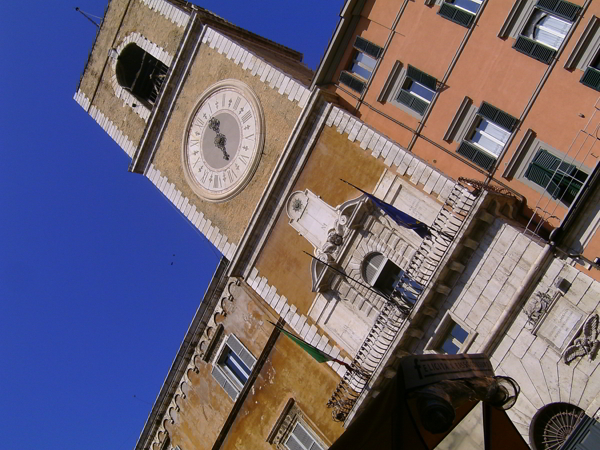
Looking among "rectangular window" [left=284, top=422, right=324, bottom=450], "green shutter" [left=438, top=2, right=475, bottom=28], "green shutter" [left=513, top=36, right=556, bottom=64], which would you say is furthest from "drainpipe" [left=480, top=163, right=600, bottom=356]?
"rectangular window" [left=284, top=422, right=324, bottom=450]

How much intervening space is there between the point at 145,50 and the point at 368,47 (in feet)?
39.4

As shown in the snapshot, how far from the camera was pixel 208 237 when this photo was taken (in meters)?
24.0

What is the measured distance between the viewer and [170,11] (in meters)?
26.8

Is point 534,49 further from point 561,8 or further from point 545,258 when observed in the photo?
point 545,258

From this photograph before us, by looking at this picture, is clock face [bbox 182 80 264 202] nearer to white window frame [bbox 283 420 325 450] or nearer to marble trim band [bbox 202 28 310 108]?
marble trim band [bbox 202 28 310 108]

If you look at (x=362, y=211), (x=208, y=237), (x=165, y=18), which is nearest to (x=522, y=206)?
(x=362, y=211)

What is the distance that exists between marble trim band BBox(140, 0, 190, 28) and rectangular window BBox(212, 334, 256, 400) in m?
13.1

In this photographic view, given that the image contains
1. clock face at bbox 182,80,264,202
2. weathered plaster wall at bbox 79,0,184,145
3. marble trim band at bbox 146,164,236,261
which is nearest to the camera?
clock face at bbox 182,80,264,202

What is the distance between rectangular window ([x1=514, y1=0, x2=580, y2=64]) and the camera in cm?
1583

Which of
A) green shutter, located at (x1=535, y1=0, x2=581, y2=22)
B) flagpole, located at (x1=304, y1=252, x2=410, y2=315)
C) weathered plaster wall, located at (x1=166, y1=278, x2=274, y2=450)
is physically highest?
green shutter, located at (x1=535, y1=0, x2=581, y2=22)

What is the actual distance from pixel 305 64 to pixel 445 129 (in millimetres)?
15609

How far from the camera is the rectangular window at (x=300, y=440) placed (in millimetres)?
19641

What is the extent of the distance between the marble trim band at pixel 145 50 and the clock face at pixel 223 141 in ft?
11.2

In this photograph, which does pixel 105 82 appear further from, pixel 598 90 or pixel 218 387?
pixel 598 90
